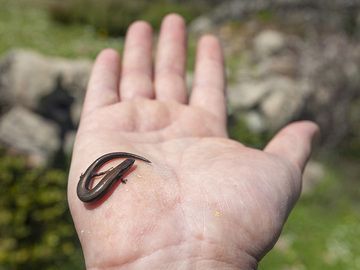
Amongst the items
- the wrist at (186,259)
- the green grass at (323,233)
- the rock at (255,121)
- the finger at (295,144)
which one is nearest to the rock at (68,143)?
the green grass at (323,233)

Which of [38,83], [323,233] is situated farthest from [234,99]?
[38,83]

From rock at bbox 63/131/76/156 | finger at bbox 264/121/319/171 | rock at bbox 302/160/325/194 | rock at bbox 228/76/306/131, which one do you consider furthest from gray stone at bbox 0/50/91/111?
finger at bbox 264/121/319/171

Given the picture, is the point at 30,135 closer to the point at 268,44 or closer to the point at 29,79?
the point at 29,79

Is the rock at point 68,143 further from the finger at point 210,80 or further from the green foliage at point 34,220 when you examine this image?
the finger at point 210,80

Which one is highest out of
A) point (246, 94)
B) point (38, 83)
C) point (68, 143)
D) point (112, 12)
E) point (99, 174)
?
point (99, 174)

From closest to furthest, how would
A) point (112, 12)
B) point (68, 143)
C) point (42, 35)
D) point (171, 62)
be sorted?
point (171, 62) < point (68, 143) < point (42, 35) < point (112, 12)

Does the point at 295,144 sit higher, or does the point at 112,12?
the point at 295,144

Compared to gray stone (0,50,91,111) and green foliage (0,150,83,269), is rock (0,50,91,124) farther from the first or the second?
green foliage (0,150,83,269)
